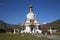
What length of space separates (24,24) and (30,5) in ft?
16.2

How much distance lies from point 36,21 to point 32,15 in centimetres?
242

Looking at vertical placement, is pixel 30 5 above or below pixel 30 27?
above

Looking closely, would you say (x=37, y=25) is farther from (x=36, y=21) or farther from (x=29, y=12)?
(x=29, y=12)

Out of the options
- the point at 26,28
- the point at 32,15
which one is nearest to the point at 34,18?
the point at 32,15

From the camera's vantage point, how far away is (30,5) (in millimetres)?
46469

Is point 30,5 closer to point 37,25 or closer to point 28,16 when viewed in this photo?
point 28,16

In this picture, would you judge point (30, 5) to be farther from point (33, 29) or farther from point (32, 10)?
point (33, 29)

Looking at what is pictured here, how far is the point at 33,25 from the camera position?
44.0 meters

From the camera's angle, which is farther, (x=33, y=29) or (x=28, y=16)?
(x=28, y=16)

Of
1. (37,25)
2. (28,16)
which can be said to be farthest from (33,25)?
(28,16)

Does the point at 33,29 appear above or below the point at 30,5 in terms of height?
below

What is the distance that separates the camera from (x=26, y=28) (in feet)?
145

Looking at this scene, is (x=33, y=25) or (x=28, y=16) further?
(x=28, y=16)

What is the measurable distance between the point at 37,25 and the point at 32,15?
3.65m
